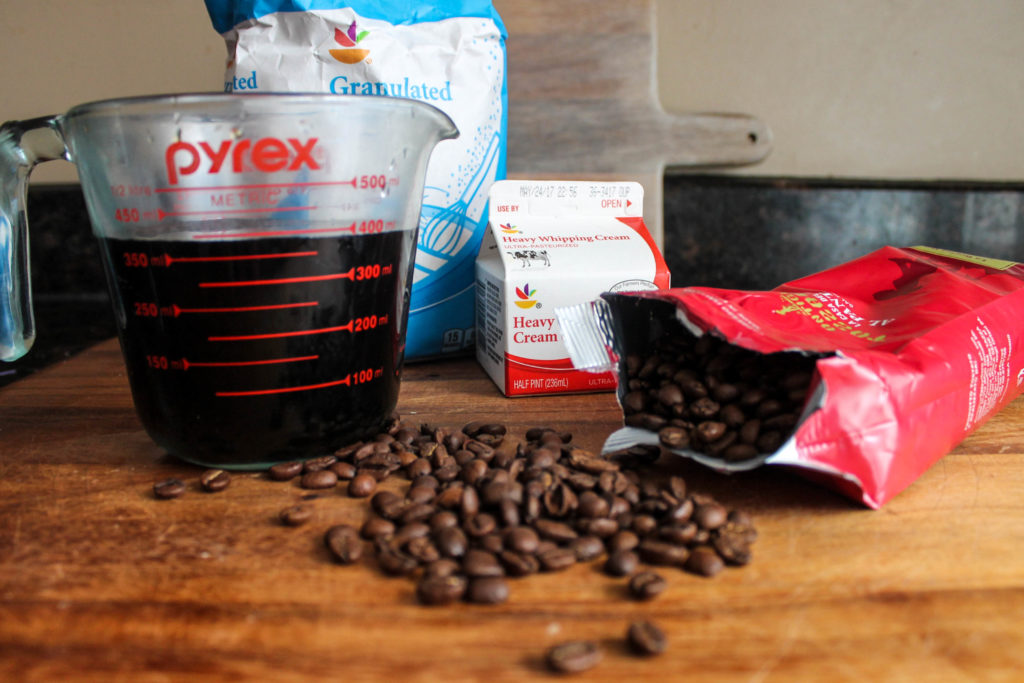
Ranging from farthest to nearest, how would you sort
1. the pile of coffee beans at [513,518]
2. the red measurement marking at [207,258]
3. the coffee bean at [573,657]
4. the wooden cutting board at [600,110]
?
the wooden cutting board at [600,110] → the red measurement marking at [207,258] → the pile of coffee beans at [513,518] → the coffee bean at [573,657]

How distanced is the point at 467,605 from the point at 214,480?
324 mm

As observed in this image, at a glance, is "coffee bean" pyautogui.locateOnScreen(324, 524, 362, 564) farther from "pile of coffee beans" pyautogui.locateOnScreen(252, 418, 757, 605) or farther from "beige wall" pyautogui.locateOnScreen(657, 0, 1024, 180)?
"beige wall" pyautogui.locateOnScreen(657, 0, 1024, 180)

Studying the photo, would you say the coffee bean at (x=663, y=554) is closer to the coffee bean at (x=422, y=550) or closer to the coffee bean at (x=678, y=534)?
the coffee bean at (x=678, y=534)

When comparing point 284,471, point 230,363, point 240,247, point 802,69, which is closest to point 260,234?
point 240,247

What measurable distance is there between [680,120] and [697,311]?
89 cm

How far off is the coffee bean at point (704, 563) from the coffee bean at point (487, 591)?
15cm

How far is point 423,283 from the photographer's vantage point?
113 cm

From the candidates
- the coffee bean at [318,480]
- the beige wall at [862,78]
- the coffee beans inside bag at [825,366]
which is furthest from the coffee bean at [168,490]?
the beige wall at [862,78]

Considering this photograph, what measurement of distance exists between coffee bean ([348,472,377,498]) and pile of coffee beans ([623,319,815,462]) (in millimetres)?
283

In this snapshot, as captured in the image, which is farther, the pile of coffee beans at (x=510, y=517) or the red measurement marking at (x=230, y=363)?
the red measurement marking at (x=230, y=363)

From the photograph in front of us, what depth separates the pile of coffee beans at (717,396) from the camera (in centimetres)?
68

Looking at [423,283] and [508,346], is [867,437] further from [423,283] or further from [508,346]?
[423,283]

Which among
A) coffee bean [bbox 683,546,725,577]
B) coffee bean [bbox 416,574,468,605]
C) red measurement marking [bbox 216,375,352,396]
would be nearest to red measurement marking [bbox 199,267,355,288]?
red measurement marking [bbox 216,375,352,396]

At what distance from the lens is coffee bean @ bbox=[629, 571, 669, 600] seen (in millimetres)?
527
